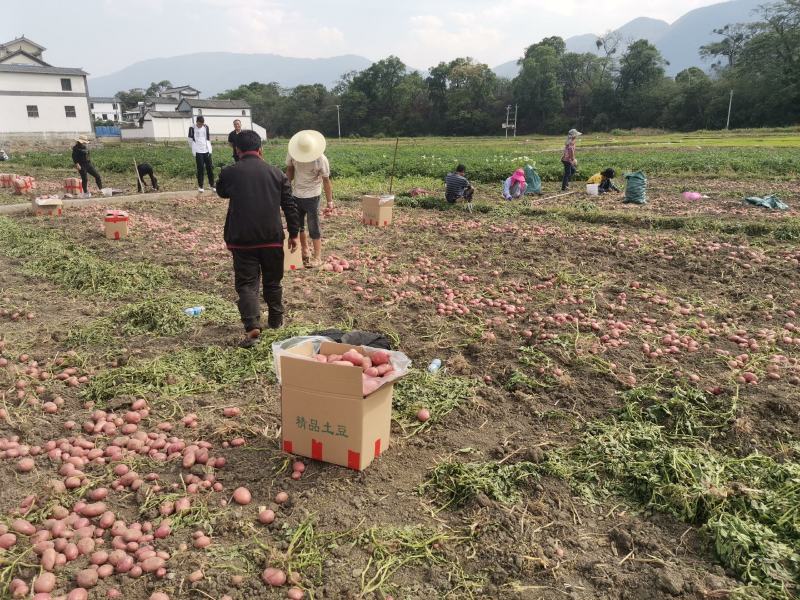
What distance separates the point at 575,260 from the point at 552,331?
3183 millimetres

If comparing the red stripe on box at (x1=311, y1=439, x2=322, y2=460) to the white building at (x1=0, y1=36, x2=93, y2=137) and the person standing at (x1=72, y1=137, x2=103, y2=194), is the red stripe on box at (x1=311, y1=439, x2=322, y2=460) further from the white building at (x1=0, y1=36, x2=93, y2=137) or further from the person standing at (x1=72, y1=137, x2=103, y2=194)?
the white building at (x1=0, y1=36, x2=93, y2=137)

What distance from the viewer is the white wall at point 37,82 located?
154ft

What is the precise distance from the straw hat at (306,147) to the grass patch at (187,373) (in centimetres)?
291

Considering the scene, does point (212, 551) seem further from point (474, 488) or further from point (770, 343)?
point (770, 343)

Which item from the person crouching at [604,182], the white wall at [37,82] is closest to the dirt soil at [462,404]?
the person crouching at [604,182]

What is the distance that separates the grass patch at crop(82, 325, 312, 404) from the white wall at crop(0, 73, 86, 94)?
56211 mm

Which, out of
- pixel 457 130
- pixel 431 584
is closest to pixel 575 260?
pixel 431 584

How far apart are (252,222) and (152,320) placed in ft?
5.88

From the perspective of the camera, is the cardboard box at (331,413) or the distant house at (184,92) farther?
the distant house at (184,92)

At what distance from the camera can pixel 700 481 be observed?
10.4ft

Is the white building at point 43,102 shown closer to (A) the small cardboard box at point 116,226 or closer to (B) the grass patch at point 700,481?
(A) the small cardboard box at point 116,226

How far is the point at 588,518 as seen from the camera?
10.2 feet

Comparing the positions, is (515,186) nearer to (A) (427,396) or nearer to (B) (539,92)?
(A) (427,396)

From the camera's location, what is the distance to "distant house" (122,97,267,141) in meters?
65.8
